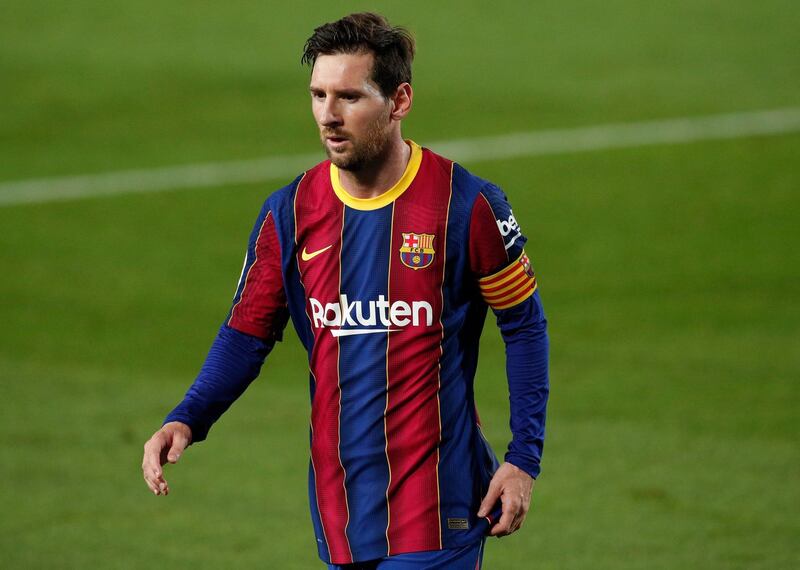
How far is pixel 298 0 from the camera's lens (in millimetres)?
22219

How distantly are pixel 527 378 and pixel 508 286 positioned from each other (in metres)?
0.29

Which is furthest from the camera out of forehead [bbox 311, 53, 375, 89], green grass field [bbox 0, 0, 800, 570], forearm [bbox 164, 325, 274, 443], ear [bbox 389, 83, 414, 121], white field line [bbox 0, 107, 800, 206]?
white field line [bbox 0, 107, 800, 206]

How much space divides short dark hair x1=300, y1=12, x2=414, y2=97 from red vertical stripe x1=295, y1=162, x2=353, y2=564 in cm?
38

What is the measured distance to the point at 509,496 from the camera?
4586 millimetres

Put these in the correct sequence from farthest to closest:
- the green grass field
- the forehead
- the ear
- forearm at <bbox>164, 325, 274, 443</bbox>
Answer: the green grass field, forearm at <bbox>164, 325, 274, 443</bbox>, the ear, the forehead

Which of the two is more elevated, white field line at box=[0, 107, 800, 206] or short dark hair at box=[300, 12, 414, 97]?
short dark hair at box=[300, 12, 414, 97]

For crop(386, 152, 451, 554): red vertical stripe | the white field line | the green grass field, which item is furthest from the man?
the white field line

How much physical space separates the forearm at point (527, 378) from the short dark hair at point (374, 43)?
774 mm

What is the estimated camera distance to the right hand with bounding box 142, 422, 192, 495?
15.0 ft

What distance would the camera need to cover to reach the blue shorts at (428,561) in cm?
464

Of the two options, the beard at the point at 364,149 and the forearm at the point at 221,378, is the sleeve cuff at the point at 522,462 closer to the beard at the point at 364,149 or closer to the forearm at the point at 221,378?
the forearm at the point at 221,378

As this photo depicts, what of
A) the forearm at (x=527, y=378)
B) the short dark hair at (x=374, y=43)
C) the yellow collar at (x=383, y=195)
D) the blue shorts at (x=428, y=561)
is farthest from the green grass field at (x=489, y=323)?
the short dark hair at (x=374, y=43)

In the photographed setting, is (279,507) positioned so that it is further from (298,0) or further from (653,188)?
(298,0)

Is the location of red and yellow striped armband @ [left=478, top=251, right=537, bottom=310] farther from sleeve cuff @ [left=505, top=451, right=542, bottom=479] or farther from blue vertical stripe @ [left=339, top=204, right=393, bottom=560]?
sleeve cuff @ [left=505, top=451, right=542, bottom=479]
